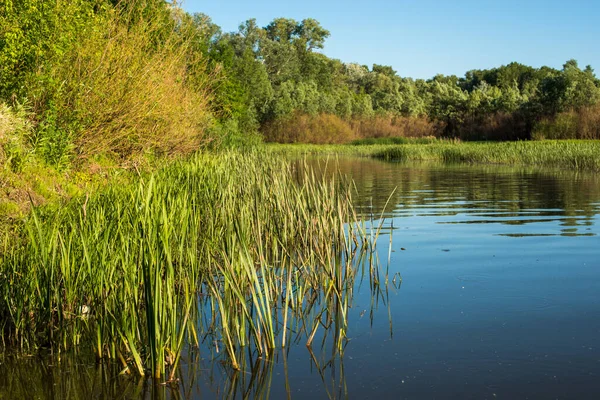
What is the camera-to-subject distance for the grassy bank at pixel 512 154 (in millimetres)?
26272

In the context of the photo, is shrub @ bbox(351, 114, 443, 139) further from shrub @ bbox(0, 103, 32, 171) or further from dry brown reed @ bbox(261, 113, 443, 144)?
shrub @ bbox(0, 103, 32, 171)

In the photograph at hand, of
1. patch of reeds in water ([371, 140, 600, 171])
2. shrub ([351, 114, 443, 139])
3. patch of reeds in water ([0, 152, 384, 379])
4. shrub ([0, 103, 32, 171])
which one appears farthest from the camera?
shrub ([351, 114, 443, 139])

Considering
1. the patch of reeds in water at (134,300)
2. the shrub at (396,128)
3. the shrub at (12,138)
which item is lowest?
the patch of reeds in water at (134,300)

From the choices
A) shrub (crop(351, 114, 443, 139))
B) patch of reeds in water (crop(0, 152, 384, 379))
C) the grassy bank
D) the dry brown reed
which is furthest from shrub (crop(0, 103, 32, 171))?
shrub (crop(351, 114, 443, 139))

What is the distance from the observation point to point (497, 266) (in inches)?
341

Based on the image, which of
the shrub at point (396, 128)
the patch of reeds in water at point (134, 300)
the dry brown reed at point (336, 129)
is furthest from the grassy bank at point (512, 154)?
the patch of reeds in water at point (134, 300)

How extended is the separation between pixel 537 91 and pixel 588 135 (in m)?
Result: 10.4

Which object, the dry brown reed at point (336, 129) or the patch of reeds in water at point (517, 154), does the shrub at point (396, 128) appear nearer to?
the dry brown reed at point (336, 129)

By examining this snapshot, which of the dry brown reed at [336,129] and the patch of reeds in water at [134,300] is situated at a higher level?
the dry brown reed at [336,129]

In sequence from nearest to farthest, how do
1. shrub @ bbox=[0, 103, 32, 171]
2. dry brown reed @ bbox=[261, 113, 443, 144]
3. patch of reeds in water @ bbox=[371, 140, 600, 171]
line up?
1. shrub @ bbox=[0, 103, 32, 171]
2. patch of reeds in water @ bbox=[371, 140, 600, 171]
3. dry brown reed @ bbox=[261, 113, 443, 144]

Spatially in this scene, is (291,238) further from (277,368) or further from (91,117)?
(91,117)

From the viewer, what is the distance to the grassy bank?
86.2ft

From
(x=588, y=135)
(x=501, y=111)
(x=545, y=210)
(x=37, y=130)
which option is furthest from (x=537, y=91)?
(x=37, y=130)

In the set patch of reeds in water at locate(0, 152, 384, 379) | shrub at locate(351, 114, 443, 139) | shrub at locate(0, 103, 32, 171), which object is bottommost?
patch of reeds in water at locate(0, 152, 384, 379)
